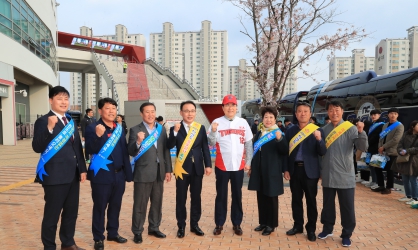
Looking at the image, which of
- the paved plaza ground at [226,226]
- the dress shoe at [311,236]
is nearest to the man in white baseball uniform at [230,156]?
the paved plaza ground at [226,226]

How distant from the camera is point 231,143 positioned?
186 inches

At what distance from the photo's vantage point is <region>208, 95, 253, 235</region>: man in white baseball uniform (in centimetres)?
471

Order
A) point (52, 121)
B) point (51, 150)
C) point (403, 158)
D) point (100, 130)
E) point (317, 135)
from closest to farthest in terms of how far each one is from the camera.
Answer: point (52, 121) < point (51, 150) < point (100, 130) < point (317, 135) < point (403, 158)

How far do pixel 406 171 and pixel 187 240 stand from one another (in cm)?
468

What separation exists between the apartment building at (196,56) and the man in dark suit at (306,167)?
68328 millimetres

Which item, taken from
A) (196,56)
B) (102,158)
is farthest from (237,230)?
(196,56)

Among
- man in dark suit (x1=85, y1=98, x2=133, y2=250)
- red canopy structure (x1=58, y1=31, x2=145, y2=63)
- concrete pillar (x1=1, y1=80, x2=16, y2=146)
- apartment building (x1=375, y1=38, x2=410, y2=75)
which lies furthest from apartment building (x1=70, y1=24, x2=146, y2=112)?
man in dark suit (x1=85, y1=98, x2=133, y2=250)

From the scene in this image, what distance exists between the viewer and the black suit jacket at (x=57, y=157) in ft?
12.0

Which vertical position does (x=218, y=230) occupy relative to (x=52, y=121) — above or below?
below

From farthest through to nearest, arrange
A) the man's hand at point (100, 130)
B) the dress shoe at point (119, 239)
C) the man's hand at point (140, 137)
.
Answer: the dress shoe at point (119, 239)
the man's hand at point (140, 137)
the man's hand at point (100, 130)

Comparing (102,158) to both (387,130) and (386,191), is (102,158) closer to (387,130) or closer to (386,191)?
(387,130)

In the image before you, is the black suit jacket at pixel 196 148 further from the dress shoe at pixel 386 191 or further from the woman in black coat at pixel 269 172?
the dress shoe at pixel 386 191

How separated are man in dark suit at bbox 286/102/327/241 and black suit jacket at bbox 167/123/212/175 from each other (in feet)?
3.81

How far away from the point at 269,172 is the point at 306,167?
0.50m
